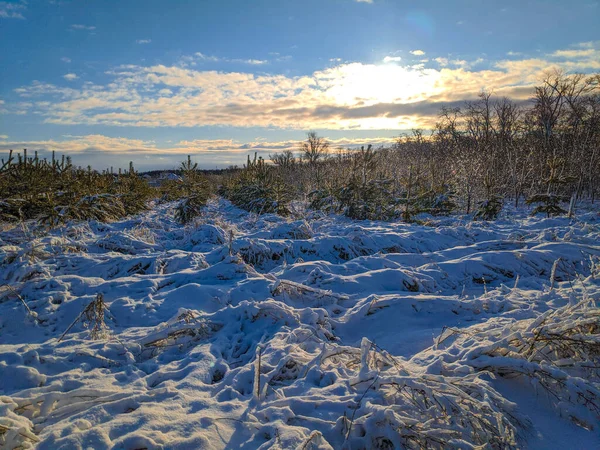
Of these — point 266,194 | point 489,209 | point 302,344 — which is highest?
point 266,194

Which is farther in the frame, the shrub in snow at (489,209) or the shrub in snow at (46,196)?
the shrub in snow at (489,209)

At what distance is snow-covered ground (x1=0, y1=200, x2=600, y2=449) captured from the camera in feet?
5.35

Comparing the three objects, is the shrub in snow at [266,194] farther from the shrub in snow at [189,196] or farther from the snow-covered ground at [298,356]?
the snow-covered ground at [298,356]

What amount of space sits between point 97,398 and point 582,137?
3254cm

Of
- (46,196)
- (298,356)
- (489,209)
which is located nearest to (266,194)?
(46,196)

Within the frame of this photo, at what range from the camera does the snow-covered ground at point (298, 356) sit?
163 cm

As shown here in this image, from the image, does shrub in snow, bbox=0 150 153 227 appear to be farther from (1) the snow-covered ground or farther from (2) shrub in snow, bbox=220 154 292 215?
(2) shrub in snow, bbox=220 154 292 215

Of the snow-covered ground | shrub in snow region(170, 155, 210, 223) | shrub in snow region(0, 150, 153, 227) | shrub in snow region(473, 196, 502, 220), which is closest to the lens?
the snow-covered ground

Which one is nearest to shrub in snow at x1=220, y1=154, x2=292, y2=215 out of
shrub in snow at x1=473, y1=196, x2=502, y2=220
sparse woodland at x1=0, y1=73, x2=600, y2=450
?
sparse woodland at x1=0, y1=73, x2=600, y2=450

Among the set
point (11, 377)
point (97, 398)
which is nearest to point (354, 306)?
point (97, 398)

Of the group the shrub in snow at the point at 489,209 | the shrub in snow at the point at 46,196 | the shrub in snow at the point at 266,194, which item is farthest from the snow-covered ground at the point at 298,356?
the shrub in snow at the point at 266,194

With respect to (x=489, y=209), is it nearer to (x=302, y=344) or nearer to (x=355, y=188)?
(x=355, y=188)

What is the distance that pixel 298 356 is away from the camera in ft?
8.38

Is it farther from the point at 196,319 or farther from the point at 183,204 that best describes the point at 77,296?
the point at 183,204
